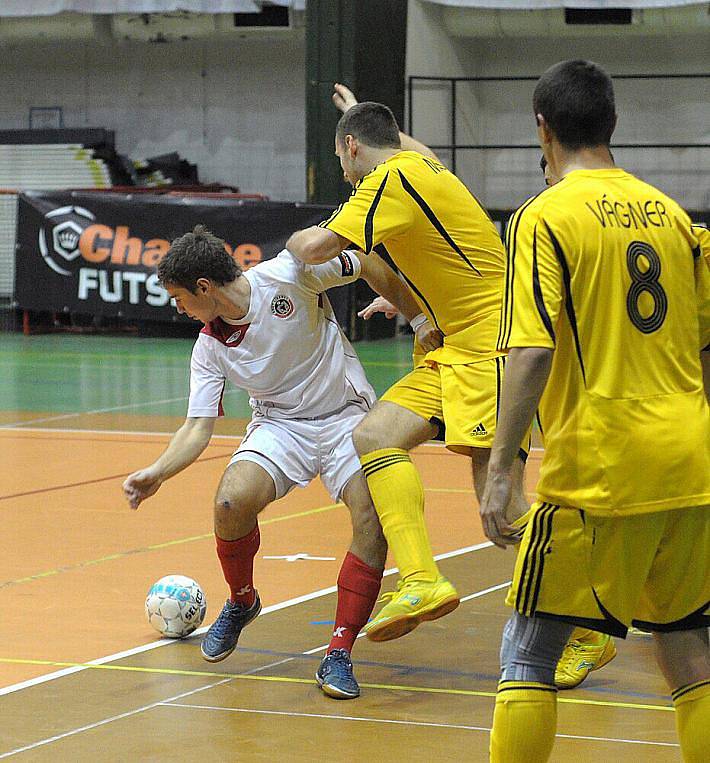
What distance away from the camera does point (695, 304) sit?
3.41 metres

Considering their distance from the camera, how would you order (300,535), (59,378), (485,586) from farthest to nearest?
(59,378), (300,535), (485,586)

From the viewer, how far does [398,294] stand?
5438 millimetres

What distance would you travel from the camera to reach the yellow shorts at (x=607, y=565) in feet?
10.7

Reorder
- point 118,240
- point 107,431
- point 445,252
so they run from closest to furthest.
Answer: point 445,252 → point 107,431 → point 118,240

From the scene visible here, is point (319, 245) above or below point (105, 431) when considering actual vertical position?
above

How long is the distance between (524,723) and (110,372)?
12393 mm

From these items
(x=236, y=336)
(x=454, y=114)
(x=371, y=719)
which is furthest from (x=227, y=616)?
(x=454, y=114)

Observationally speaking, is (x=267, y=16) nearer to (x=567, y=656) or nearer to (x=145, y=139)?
(x=145, y=139)

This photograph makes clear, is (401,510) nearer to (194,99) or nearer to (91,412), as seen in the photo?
(91,412)

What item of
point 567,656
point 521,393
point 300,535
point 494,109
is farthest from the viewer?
point 494,109

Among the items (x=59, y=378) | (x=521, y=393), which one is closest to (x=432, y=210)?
(x=521, y=393)

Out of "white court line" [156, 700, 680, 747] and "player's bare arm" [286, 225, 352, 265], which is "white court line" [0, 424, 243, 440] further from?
"white court line" [156, 700, 680, 747]

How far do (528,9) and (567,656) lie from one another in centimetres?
1641

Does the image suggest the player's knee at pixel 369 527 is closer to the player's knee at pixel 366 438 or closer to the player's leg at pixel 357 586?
the player's leg at pixel 357 586
